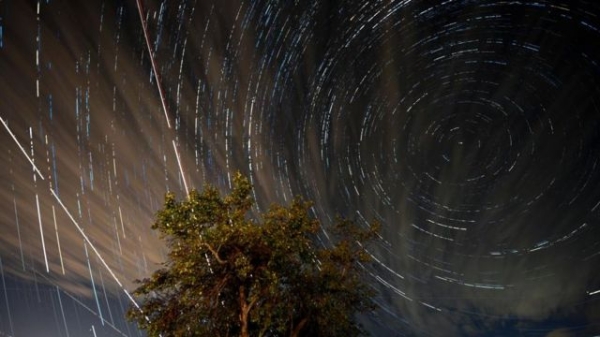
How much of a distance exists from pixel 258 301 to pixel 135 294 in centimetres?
476

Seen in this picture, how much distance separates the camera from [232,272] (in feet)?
50.2

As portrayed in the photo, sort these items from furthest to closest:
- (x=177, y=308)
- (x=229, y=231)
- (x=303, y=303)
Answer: (x=303, y=303), (x=177, y=308), (x=229, y=231)

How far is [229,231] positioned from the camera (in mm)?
14383

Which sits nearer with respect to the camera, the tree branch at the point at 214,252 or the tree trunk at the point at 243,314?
the tree branch at the point at 214,252

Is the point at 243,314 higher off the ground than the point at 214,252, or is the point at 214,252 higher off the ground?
the point at 214,252

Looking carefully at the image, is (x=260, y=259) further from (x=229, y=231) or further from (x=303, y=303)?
(x=303, y=303)

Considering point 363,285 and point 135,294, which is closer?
point 135,294

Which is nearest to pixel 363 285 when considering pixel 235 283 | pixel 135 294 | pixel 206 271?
pixel 235 283

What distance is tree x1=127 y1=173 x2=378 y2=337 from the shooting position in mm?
14523

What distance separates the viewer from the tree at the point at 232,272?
47.6 feet

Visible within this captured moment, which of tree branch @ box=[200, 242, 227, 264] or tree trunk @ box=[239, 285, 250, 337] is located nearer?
tree branch @ box=[200, 242, 227, 264]

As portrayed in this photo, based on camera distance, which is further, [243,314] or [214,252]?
[243,314]

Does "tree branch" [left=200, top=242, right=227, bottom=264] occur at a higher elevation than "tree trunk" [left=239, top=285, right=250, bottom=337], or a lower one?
higher

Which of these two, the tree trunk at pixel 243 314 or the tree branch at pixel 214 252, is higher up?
the tree branch at pixel 214 252
